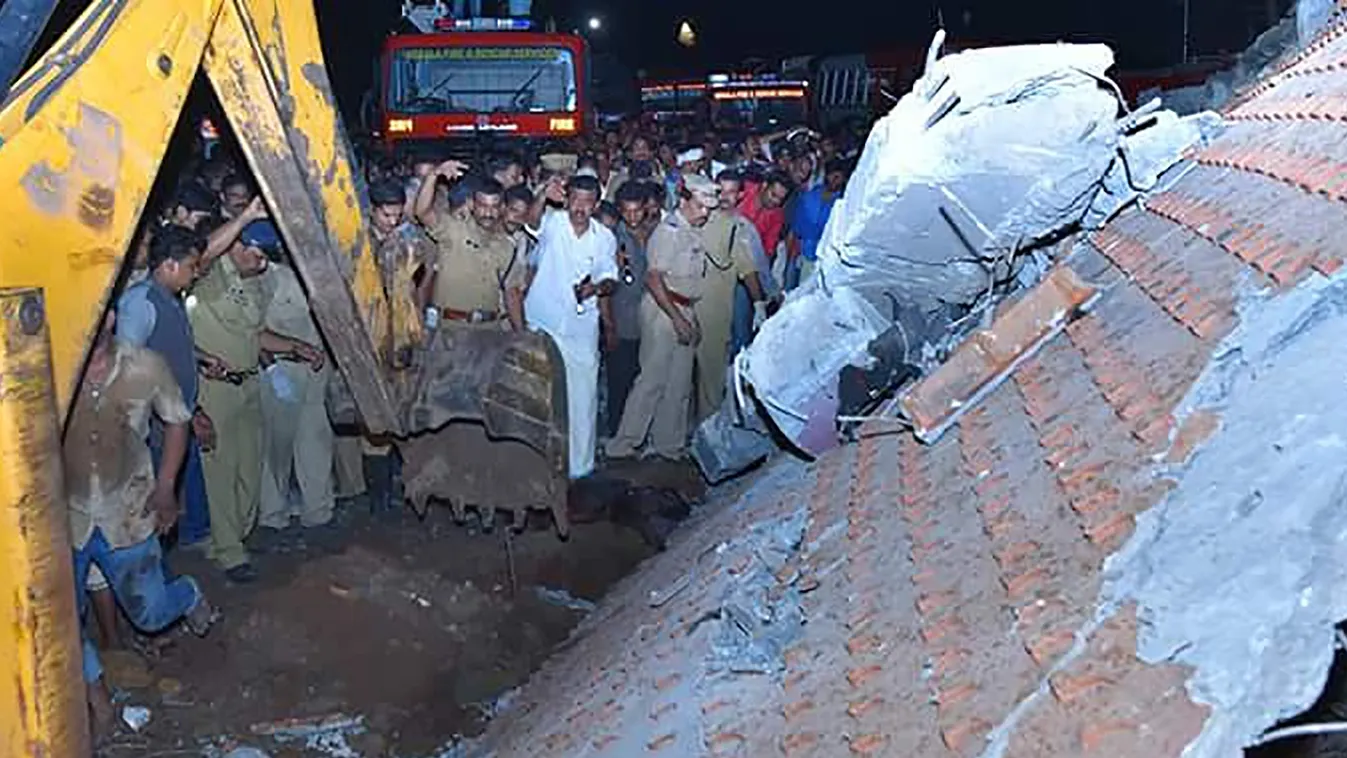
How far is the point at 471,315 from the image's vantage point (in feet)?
25.1

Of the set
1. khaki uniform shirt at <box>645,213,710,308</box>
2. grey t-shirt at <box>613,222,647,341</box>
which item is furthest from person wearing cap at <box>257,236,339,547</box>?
grey t-shirt at <box>613,222,647,341</box>

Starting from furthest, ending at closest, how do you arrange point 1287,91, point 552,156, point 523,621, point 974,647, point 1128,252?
point 552,156
point 523,621
point 1287,91
point 1128,252
point 974,647

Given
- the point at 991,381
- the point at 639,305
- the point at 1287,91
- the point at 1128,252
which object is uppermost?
the point at 1287,91

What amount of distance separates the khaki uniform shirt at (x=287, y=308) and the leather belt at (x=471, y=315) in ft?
2.71

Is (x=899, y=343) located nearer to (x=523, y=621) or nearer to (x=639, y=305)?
(x=523, y=621)

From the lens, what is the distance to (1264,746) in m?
2.11

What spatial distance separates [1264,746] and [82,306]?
2364 mm

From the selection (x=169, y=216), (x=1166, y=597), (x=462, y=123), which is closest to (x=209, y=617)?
(x=169, y=216)

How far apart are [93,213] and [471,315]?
470cm

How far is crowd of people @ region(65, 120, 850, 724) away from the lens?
5.19 meters

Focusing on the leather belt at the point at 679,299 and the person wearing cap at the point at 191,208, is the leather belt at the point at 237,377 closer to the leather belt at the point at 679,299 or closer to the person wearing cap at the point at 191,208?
the person wearing cap at the point at 191,208

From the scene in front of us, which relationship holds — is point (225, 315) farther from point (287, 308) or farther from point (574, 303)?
point (574, 303)

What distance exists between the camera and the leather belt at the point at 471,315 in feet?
24.9

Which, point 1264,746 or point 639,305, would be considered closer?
point 1264,746
